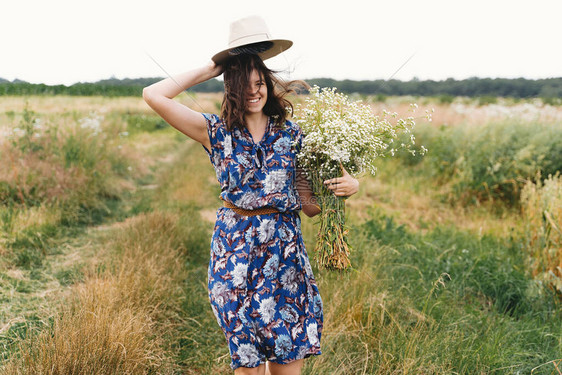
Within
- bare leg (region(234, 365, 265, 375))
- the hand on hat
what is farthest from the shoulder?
bare leg (region(234, 365, 265, 375))

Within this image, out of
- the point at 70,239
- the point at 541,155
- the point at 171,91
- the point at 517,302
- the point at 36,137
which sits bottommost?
the point at 517,302

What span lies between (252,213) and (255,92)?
24.1 inches

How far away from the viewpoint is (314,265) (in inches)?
157

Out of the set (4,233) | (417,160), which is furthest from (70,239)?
(417,160)

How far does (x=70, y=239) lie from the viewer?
5.42m

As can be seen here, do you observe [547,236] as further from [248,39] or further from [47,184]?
[47,184]

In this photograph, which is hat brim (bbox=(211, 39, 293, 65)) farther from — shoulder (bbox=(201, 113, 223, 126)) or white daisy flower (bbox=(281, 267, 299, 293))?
white daisy flower (bbox=(281, 267, 299, 293))

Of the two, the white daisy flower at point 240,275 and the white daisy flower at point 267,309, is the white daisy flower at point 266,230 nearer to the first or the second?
the white daisy flower at point 240,275

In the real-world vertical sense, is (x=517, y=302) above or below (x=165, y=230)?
A: below

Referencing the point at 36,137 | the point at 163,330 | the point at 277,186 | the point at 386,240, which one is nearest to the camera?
the point at 277,186

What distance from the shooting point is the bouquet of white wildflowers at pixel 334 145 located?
2123mm

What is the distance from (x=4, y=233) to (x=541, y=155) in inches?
301

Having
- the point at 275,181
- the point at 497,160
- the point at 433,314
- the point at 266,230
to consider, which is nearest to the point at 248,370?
the point at 266,230

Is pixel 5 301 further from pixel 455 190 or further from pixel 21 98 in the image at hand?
pixel 455 190
